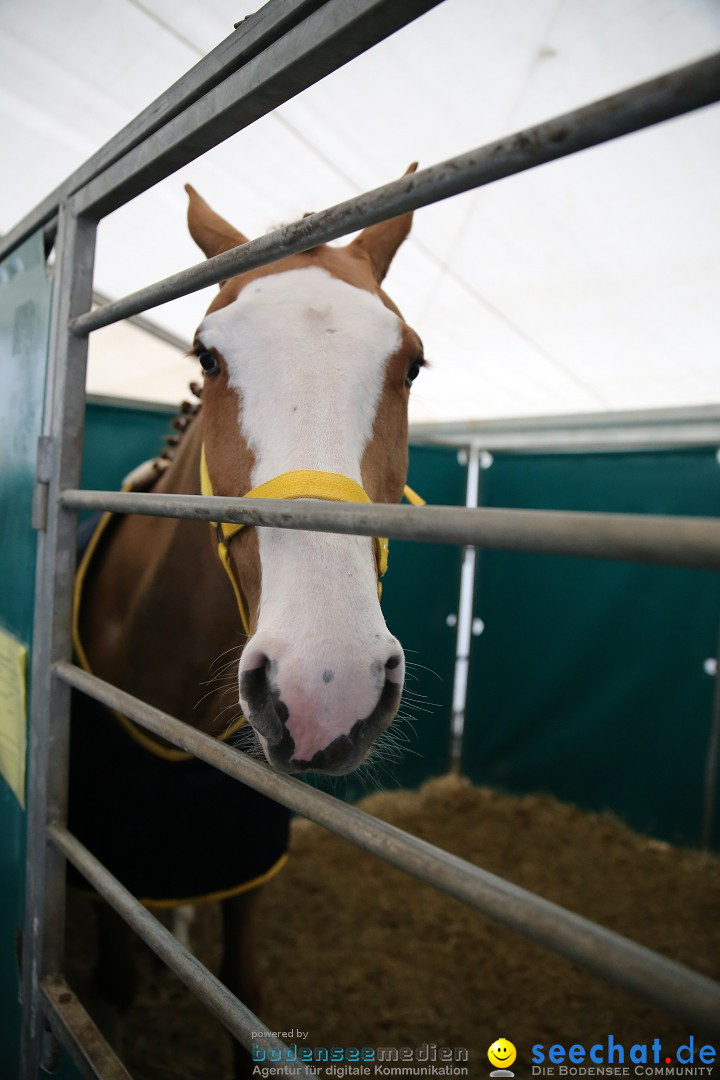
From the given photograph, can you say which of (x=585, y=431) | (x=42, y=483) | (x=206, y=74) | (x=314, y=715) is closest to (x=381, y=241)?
(x=206, y=74)

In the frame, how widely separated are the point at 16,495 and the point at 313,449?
2.55 feet

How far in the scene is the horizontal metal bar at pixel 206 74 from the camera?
0.69 m

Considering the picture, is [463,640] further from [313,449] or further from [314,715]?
[314,715]

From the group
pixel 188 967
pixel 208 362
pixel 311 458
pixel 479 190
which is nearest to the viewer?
pixel 188 967

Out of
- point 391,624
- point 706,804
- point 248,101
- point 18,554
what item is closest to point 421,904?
point 391,624

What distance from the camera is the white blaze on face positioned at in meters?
0.70

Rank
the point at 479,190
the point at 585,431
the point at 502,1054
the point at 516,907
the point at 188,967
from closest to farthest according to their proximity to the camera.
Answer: the point at 516,907
the point at 188,967
the point at 502,1054
the point at 479,190
the point at 585,431

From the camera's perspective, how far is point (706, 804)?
10.5ft

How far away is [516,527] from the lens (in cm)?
45

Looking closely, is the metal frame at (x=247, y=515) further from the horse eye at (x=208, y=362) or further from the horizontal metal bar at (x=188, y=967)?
the horse eye at (x=208, y=362)

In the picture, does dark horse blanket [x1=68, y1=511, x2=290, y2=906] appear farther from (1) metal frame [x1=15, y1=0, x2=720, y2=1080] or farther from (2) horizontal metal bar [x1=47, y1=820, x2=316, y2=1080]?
(2) horizontal metal bar [x1=47, y1=820, x2=316, y2=1080]

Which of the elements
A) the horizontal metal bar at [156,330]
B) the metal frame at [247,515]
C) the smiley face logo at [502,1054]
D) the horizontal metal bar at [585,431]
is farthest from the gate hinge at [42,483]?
the horizontal metal bar at [585,431]

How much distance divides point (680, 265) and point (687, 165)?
419 mm

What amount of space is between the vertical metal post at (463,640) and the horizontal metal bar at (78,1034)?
3124 mm
